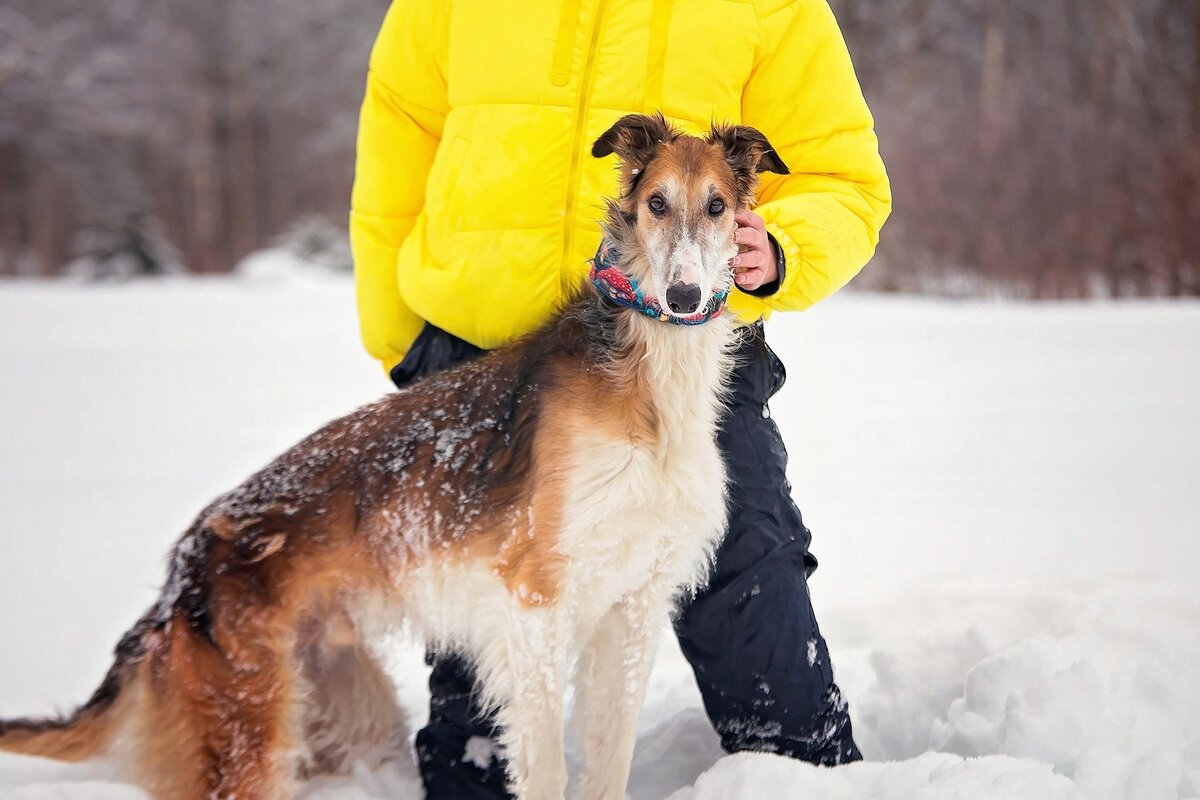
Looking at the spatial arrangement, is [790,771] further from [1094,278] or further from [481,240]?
[1094,278]

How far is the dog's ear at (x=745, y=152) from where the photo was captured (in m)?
2.53

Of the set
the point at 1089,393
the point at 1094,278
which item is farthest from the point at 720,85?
the point at 1094,278

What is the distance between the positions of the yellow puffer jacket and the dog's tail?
1248 millimetres

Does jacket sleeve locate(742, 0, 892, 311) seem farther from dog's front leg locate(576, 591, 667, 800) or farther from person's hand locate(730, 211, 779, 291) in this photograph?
dog's front leg locate(576, 591, 667, 800)

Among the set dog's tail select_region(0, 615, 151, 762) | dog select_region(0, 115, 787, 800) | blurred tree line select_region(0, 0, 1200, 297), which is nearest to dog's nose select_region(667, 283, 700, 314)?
dog select_region(0, 115, 787, 800)

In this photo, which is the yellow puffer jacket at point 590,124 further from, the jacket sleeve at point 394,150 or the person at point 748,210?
the jacket sleeve at point 394,150

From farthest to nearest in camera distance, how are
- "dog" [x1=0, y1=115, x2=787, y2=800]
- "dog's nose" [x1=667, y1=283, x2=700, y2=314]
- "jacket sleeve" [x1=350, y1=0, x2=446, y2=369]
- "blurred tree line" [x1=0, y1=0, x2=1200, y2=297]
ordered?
"blurred tree line" [x1=0, y1=0, x2=1200, y2=297] < "jacket sleeve" [x1=350, y1=0, x2=446, y2=369] < "dog" [x1=0, y1=115, x2=787, y2=800] < "dog's nose" [x1=667, y1=283, x2=700, y2=314]

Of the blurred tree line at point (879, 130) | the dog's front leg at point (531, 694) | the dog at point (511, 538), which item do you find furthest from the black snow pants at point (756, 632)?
the blurred tree line at point (879, 130)

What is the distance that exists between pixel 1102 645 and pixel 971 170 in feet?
42.6

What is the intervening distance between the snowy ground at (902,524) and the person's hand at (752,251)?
124cm

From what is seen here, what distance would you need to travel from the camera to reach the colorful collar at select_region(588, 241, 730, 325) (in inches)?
100.0

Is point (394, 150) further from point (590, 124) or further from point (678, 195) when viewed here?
point (678, 195)

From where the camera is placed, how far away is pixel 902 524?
206 inches

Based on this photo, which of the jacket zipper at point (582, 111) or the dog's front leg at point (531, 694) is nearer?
the dog's front leg at point (531, 694)
